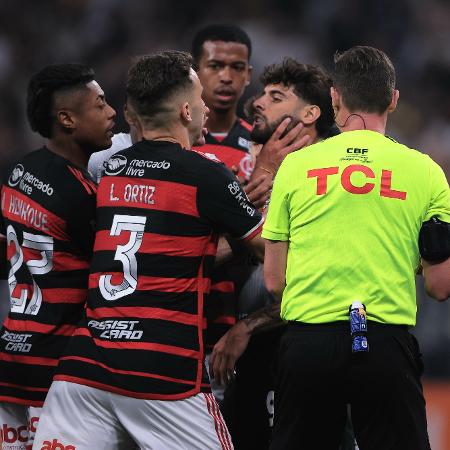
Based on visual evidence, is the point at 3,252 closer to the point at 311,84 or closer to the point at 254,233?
the point at 254,233

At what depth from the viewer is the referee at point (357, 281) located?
11.5 ft

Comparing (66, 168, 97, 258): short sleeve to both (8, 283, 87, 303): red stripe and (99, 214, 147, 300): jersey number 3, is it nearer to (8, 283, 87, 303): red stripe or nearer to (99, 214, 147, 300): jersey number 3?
(8, 283, 87, 303): red stripe

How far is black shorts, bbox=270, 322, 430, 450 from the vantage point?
3486 mm

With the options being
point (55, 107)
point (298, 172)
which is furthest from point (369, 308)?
point (55, 107)

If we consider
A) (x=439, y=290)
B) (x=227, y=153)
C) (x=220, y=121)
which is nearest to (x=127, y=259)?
(x=439, y=290)

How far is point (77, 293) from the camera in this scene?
4.12m

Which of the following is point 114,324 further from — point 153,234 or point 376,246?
point 376,246

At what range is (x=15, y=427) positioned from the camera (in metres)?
4.23

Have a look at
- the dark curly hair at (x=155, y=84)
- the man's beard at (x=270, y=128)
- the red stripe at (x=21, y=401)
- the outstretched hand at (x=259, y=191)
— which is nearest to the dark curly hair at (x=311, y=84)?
the man's beard at (x=270, y=128)

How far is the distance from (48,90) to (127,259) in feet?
3.30

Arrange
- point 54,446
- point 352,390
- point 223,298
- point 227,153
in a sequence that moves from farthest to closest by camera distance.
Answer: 1. point 227,153
2. point 223,298
3. point 54,446
4. point 352,390

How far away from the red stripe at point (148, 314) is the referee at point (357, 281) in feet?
1.18

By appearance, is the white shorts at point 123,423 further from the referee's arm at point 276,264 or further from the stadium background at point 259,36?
the stadium background at point 259,36

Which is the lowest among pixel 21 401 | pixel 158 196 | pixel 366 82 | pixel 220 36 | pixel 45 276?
pixel 21 401
